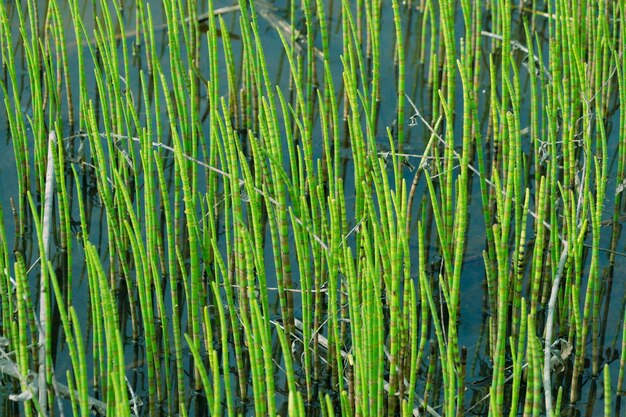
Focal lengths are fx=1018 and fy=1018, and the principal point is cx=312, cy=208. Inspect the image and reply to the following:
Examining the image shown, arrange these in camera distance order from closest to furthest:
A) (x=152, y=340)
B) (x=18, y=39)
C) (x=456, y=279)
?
(x=456, y=279), (x=152, y=340), (x=18, y=39)

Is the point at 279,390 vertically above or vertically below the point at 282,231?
below

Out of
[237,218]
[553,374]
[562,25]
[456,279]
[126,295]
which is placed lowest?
[553,374]

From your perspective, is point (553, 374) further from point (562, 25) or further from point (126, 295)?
point (126, 295)

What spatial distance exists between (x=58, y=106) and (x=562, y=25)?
1244 millimetres

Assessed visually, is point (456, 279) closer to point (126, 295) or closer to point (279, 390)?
point (279, 390)

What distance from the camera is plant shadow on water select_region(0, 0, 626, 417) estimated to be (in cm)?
169

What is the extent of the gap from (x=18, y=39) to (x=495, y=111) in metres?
1.94

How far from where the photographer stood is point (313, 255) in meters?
2.22

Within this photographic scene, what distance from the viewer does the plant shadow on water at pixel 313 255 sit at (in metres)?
1.69

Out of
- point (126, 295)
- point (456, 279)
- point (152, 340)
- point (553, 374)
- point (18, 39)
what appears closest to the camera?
point (456, 279)

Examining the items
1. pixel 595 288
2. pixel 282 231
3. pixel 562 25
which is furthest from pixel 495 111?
pixel 282 231

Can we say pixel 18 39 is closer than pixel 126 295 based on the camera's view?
No

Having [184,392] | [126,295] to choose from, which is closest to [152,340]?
[184,392]

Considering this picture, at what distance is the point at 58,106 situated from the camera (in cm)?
254
